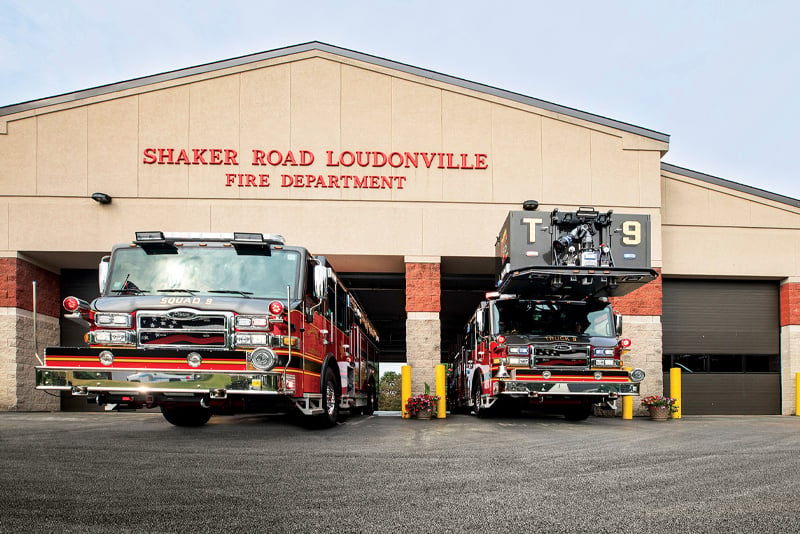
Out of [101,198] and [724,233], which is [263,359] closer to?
[101,198]

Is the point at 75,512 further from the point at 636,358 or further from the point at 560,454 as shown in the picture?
the point at 636,358

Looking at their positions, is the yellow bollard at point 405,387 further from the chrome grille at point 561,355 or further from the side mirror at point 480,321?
the chrome grille at point 561,355

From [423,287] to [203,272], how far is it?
9.28 m

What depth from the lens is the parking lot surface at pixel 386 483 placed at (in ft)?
14.4

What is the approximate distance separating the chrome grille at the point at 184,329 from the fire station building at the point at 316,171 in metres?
9.27

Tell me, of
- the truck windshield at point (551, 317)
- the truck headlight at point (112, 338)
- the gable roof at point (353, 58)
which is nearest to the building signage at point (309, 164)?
the gable roof at point (353, 58)

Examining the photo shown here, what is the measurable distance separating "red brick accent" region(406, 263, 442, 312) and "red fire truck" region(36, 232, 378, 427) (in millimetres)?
7738

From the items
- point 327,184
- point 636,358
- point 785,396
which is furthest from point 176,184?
point 785,396

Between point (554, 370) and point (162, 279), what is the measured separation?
7062mm

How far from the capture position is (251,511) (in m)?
4.63

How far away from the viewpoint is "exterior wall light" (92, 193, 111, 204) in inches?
682

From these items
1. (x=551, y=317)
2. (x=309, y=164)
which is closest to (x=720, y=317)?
(x=551, y=317)

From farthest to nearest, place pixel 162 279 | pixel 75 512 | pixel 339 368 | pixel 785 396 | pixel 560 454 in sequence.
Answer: pixel 785 396, pixel 339 368, pixel 162 279, pixel 560 454, pixel 75 512

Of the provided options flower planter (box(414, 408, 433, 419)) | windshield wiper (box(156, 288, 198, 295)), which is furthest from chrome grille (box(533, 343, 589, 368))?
windshield wiper (box(156, 288, 198, 295))
